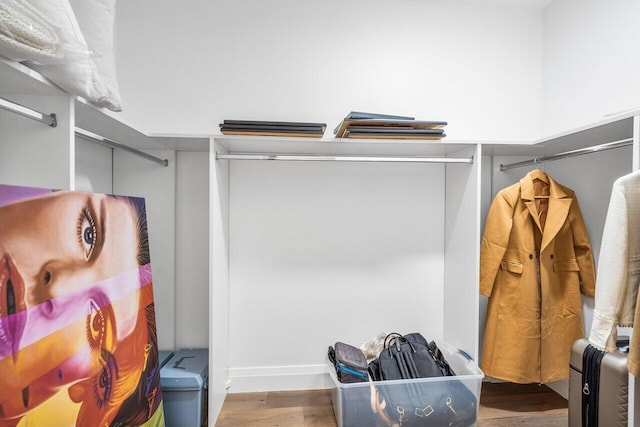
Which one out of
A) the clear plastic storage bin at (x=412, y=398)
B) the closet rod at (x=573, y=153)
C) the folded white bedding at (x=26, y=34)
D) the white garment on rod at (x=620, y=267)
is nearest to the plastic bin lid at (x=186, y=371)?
the clear plastic storage bin at (x=412, y=398)

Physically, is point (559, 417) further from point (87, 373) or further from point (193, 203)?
point (193, 203)

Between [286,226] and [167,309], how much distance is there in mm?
873

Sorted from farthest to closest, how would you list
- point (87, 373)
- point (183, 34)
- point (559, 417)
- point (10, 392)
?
point (183, 34) < point (559, 417) < point (87, 373) < point (10, 392)

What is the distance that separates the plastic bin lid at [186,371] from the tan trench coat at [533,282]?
1564 millimetres

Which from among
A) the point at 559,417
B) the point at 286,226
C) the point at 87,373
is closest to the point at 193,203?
the point at 286,226

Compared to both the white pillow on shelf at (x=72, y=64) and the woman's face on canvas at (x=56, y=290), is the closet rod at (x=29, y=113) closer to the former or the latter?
the white pillow on shelf at (x=72, y=64)

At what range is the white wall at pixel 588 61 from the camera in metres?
1.68

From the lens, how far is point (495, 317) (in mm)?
1887

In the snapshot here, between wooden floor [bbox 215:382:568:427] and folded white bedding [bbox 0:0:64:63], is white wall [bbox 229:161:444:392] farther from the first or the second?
folded white bedding [bbox 0:0:64:63]

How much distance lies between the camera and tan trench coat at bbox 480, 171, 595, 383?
182 cm

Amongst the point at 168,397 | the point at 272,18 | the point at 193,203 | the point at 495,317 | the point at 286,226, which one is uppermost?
the point at 272,18

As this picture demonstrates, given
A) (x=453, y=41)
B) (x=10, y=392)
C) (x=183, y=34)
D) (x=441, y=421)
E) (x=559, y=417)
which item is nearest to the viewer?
(x=10, y=392)

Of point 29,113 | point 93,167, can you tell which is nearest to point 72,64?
point 29,113

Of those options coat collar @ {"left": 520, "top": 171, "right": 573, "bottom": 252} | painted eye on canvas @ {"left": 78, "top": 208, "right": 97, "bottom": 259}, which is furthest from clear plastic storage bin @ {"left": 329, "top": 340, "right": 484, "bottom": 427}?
painted eye on canvas @ {"left": 78, "top": 208, "right": 97, "bottom": 259}
